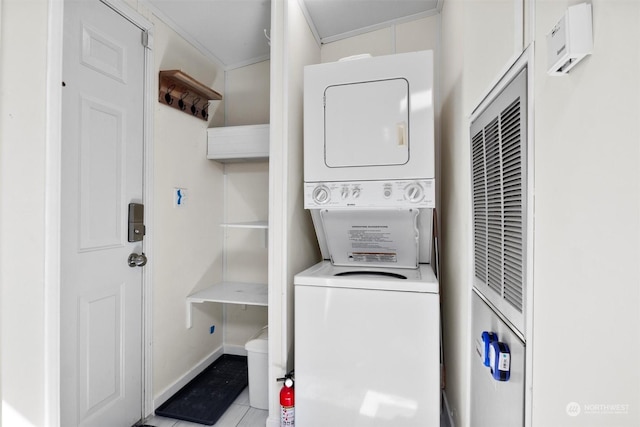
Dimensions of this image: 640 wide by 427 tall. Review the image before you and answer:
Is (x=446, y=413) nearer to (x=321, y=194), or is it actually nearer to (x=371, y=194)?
(x=371, y=194)

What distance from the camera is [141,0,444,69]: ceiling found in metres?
2.10

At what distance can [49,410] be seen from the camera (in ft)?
4.37

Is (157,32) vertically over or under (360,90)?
over

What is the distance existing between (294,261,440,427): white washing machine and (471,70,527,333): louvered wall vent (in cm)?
39

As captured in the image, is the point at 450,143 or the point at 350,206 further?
the point at 450,143

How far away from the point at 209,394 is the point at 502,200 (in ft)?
7.61

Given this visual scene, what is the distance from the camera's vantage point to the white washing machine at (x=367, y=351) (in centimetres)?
154

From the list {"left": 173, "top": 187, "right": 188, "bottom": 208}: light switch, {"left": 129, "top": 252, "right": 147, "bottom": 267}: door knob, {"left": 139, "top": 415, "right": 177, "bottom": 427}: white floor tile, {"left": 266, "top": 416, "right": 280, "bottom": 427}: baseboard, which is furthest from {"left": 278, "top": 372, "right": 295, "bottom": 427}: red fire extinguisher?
{"left": 173, "top": 187, "right": 188, "bottom": 208}: light switch

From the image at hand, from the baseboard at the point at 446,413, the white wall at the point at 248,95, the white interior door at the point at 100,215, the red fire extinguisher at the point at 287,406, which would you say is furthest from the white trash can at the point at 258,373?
the white wall at the point at 248,95

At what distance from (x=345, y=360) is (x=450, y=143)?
1.40 m

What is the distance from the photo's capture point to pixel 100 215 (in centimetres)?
174

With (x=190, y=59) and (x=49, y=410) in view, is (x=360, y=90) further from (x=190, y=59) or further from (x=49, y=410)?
(x=49, y=410)

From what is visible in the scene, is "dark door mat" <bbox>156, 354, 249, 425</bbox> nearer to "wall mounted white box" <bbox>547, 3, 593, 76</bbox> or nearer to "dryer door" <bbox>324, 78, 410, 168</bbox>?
"dryer door" <bbox>324, 78, 410, 168</bbox>

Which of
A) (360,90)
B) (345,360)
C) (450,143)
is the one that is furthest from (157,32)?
(345,360)
